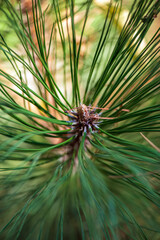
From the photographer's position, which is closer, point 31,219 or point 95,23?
point 31,219

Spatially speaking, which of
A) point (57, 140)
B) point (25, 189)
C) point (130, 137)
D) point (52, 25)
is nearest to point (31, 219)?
point (25, 189)

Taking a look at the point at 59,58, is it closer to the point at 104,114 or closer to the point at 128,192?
the point at 104,114

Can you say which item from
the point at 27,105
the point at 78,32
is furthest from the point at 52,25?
the point at 27,105

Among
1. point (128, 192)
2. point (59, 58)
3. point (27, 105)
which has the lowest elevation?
point (128, 192)

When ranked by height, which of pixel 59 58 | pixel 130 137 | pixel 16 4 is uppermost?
pixel 16 4

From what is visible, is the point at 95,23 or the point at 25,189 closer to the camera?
the point at 25,189

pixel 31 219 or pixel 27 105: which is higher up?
pixel 27 105

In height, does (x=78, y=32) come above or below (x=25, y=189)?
above

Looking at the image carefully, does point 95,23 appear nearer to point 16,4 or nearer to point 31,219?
point 16,4
